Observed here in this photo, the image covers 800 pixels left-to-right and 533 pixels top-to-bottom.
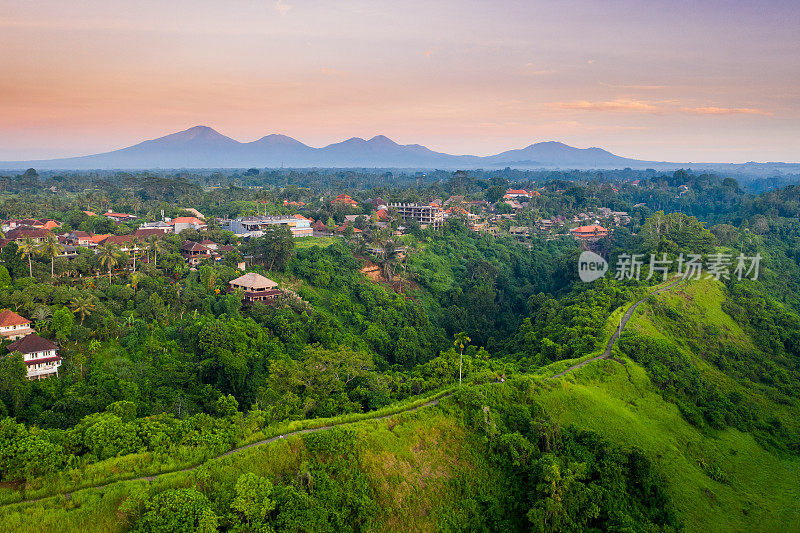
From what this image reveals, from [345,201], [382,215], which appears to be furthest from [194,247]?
[345,201]

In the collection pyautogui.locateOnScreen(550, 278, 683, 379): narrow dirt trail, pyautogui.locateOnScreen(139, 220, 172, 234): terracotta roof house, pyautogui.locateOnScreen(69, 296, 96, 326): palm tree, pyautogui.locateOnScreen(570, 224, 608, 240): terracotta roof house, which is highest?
pyautogui.locateOnScreen(139, 220, 172, 234): terracotta roof house

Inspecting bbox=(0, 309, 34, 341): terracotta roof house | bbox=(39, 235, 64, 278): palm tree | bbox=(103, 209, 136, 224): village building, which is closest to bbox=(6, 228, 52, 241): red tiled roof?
bbox=(39, 235, 64, 278): palm tree

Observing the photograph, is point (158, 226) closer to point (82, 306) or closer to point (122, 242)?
point (122, 242)

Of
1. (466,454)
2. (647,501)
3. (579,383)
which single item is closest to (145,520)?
(466,454)

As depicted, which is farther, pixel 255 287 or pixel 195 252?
pixel 195 252

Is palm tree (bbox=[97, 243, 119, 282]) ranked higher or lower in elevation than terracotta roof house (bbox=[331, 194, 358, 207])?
lower

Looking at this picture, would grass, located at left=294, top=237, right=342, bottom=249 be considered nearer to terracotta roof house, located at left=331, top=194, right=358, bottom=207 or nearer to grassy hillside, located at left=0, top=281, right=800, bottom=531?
terracotta roof house, located at left=331, top=194, right=358, bottom=207
